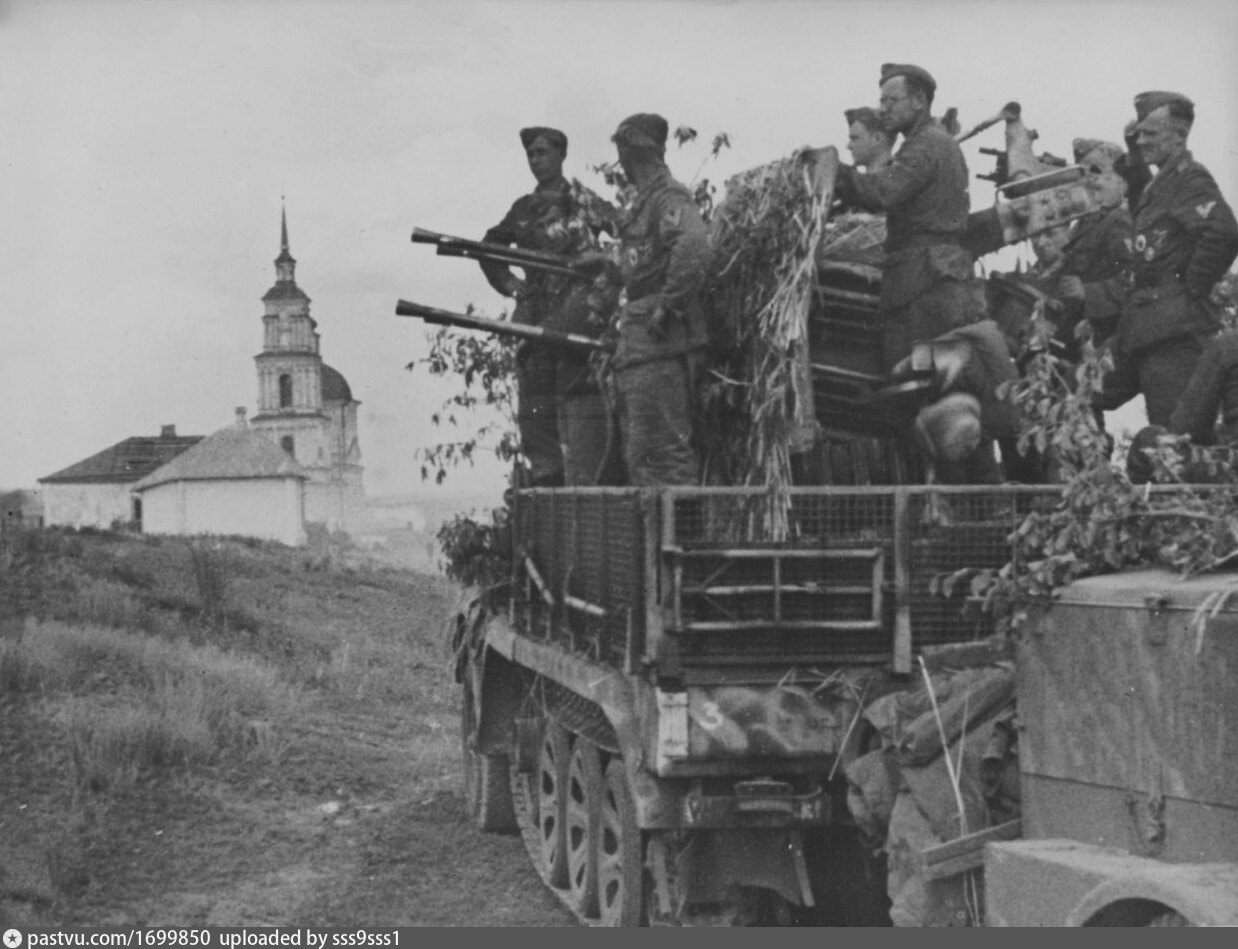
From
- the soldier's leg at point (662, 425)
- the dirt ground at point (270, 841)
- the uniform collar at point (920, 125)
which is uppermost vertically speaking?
the uniform collar at point (920, 125)

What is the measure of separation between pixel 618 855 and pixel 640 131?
2952 mm

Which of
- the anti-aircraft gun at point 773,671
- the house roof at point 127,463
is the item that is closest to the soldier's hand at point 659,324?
the anti-aircraft gun at point 773,671

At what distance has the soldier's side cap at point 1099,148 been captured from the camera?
27.5 feet

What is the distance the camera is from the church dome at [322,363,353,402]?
35.9 metres

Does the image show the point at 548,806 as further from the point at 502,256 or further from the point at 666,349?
the point at 502,256

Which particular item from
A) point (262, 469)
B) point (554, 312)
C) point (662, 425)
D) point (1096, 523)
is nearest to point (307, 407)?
point (262, 469)

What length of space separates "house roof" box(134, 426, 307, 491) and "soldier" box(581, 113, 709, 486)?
1336 inches

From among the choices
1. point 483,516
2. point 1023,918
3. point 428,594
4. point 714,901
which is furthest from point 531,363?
point 428,594

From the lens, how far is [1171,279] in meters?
7.71

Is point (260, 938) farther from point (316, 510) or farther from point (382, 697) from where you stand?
point (316, 510)

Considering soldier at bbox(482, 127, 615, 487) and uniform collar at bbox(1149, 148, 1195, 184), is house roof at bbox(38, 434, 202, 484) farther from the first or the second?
uniform collar at bbox(1149, 148, 1195, 184)

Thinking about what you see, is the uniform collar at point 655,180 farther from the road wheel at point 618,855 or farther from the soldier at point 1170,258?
the road wheel at point 618,855

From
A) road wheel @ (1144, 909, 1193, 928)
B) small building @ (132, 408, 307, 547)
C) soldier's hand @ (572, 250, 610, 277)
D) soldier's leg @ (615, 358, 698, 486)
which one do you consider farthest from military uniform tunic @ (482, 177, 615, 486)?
small building @ (132, 408, 307, 547)

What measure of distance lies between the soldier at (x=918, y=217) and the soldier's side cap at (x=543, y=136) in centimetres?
219
